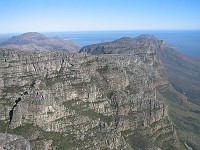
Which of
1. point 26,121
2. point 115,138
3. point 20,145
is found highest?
point 20,145

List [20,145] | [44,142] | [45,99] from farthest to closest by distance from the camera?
[45,99] < [44,142] < [20,145]

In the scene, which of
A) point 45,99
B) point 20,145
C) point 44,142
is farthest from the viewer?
point 45,99

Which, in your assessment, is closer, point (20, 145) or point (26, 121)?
point (20, 145)

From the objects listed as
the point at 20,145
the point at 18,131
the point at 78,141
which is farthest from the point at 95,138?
the point at 20,145

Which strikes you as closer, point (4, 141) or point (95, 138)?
point (4, 141)

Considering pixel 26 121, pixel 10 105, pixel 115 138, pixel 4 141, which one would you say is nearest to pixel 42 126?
pixel 26 121

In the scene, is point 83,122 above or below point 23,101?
below

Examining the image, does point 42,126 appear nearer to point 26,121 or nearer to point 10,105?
point 26,121

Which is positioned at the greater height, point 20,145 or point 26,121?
point 20,145

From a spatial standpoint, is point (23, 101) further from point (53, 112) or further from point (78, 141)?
point (78, 141)
